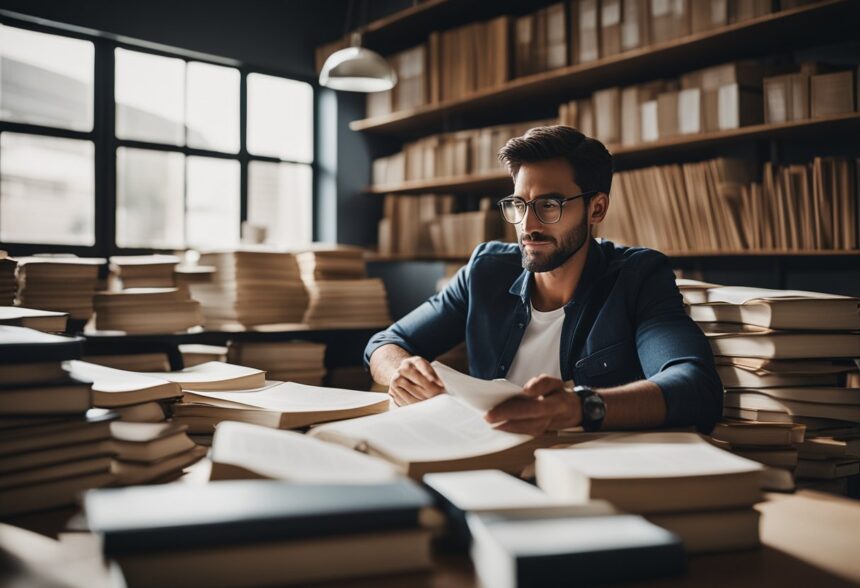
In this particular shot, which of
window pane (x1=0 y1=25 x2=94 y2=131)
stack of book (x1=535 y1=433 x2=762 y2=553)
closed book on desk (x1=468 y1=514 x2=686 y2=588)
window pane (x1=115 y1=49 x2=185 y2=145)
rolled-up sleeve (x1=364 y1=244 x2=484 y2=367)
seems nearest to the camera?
closed book on desk (x1=468 y1=514 x2=686 y2=588)

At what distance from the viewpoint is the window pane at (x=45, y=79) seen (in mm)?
3650

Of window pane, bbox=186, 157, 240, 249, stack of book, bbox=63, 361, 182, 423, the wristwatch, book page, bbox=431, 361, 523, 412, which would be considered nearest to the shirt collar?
the wristwatch

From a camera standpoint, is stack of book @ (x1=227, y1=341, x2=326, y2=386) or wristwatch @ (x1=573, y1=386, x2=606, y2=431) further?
stack of book @ (x1=227, y1=341, x2=326, y2=386)

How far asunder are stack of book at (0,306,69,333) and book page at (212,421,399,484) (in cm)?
67

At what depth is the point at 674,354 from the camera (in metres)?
1.39

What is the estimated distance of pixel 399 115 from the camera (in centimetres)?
434

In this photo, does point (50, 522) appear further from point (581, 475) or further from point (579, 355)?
point (579, 355)

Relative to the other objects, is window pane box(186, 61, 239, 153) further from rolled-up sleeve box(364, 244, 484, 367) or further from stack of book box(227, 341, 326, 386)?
rolled-up sleeve box(364, 244, 484, 367)

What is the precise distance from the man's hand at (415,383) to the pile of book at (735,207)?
1902 mm

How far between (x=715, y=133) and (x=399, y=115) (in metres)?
1.99

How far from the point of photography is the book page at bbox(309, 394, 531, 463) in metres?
0.90

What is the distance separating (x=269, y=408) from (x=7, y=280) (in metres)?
1.12

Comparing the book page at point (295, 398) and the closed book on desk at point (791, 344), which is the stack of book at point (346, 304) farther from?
the closed book on desk at point (791, 344)

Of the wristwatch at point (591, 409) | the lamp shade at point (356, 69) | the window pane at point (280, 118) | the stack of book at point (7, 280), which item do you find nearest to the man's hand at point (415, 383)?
the wristwatch at point (591, 409)
